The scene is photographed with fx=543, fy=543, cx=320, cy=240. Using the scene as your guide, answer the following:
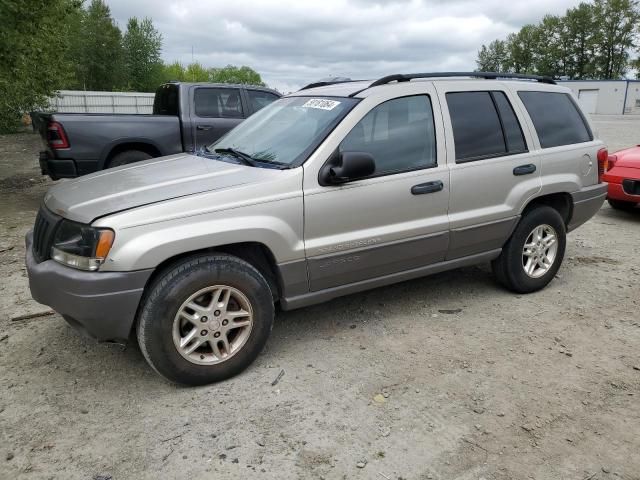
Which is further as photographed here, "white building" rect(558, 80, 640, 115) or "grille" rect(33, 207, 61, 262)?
"white building" rect(558, 80, 640, 115)

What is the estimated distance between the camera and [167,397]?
3217mm

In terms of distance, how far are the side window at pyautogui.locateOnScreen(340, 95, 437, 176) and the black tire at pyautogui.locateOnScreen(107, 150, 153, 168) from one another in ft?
16.1

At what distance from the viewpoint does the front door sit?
11.7 ft

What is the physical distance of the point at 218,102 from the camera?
28.5 ft

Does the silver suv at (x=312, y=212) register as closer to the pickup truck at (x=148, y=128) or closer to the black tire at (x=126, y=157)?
the pickup truck at (x=148, y=128)

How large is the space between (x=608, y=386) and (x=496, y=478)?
1255 mm

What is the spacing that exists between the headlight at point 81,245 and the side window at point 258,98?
621 cm

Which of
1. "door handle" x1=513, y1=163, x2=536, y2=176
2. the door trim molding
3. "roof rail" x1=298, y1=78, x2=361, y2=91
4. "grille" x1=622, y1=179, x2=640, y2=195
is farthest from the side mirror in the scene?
"grille" x1=622, y1=179, x2=640, y2=195

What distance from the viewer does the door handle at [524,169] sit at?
441 cm

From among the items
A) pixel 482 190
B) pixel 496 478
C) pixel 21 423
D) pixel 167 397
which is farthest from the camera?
pixel 482 190

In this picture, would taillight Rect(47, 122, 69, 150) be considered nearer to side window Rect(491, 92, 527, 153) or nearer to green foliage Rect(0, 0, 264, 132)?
green foliage Rect(0, 0, 264, 132)

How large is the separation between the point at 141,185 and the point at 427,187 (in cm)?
197

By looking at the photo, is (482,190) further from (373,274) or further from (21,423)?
(21,423)

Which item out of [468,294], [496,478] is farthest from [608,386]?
[468,294]
